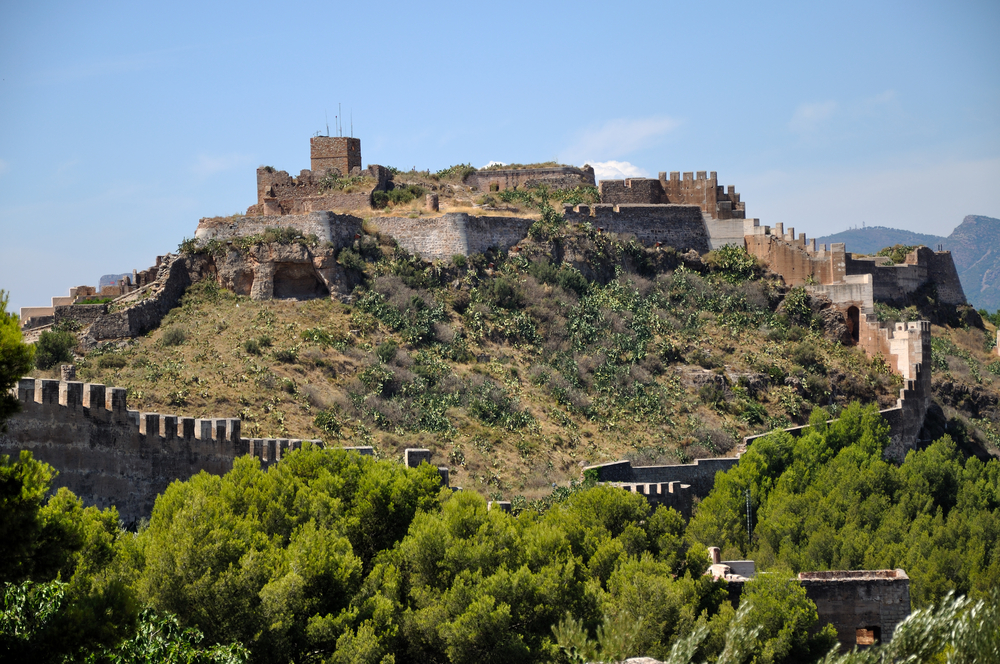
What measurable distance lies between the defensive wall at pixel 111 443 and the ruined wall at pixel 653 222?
21298 millimetres

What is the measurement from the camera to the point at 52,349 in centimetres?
3288

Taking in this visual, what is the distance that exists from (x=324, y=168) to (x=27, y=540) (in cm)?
3254

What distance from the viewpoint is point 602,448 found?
35125mm

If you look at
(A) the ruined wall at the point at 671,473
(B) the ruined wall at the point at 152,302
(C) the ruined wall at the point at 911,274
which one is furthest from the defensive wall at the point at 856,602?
(C) the ruined wall at the point at 911,274

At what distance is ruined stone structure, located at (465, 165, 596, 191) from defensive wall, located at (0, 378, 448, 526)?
2481cm

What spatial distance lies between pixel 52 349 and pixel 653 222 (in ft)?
70.2

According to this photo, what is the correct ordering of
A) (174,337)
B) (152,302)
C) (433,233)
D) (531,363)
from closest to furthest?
(174,337) → (152,302) → (531,363) → (433,233)

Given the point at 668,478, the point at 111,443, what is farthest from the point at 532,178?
the point at 111,443

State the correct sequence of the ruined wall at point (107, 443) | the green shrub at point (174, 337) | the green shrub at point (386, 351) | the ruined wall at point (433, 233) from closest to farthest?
1. the ruined wall at point (107, 443)
2. the green shrub at point (174, 337)
3. the green shrub at point (386, 351)
4. the ruined wall at point (433, 233)

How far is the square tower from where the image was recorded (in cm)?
4550

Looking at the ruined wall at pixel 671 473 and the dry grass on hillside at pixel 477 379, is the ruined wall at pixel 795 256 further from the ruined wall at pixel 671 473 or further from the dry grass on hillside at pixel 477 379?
the ruined wall at pixel 671 473

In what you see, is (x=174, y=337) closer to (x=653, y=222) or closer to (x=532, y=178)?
(x=653, y=222)

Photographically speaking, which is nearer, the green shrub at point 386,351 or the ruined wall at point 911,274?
the green shrub at point 386,351

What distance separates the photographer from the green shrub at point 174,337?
35.0 meters
